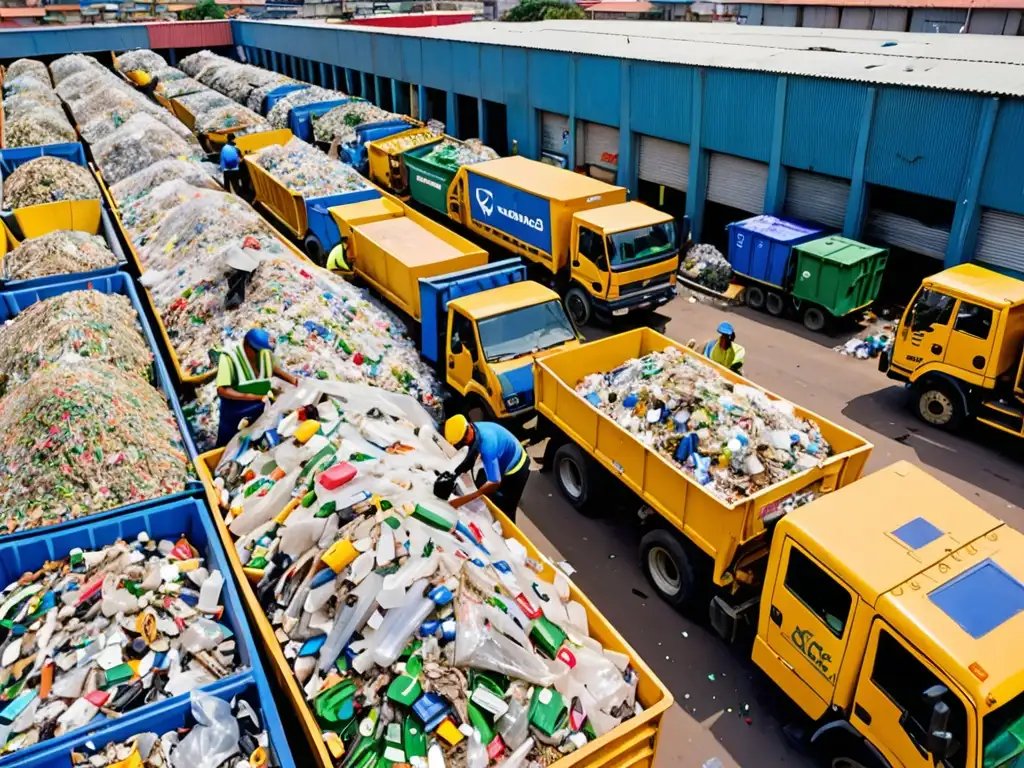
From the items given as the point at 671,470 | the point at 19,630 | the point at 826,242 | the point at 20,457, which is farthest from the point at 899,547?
the point at 826,242

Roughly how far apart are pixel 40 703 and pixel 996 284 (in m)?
11.2

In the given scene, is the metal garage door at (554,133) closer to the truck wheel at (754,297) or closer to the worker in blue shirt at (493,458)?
the truck wheel at (754,297)

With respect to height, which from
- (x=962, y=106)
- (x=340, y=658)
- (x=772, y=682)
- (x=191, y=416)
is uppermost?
(x=962, y=106)

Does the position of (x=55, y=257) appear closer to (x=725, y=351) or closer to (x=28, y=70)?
(x=725, y=351)

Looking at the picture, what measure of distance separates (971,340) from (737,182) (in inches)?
299

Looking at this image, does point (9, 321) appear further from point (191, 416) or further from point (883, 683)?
point (883, 683)

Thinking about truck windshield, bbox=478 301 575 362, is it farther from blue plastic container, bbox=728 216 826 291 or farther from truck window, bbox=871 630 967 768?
blue plastic container, bbox=728 216 826 291

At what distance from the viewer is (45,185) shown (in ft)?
51.2

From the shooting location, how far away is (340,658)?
4758 millimetres

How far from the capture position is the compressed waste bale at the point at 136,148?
1884cm

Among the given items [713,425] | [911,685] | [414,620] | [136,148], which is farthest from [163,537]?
[136,148]

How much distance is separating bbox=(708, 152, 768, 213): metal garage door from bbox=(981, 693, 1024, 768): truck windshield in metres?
12.6

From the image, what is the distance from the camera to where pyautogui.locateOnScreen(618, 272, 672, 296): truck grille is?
1245 centimetres

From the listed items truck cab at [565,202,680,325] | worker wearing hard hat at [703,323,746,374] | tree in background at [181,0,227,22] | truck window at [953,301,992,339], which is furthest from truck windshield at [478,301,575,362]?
tree in background at [181,0,227,22]
